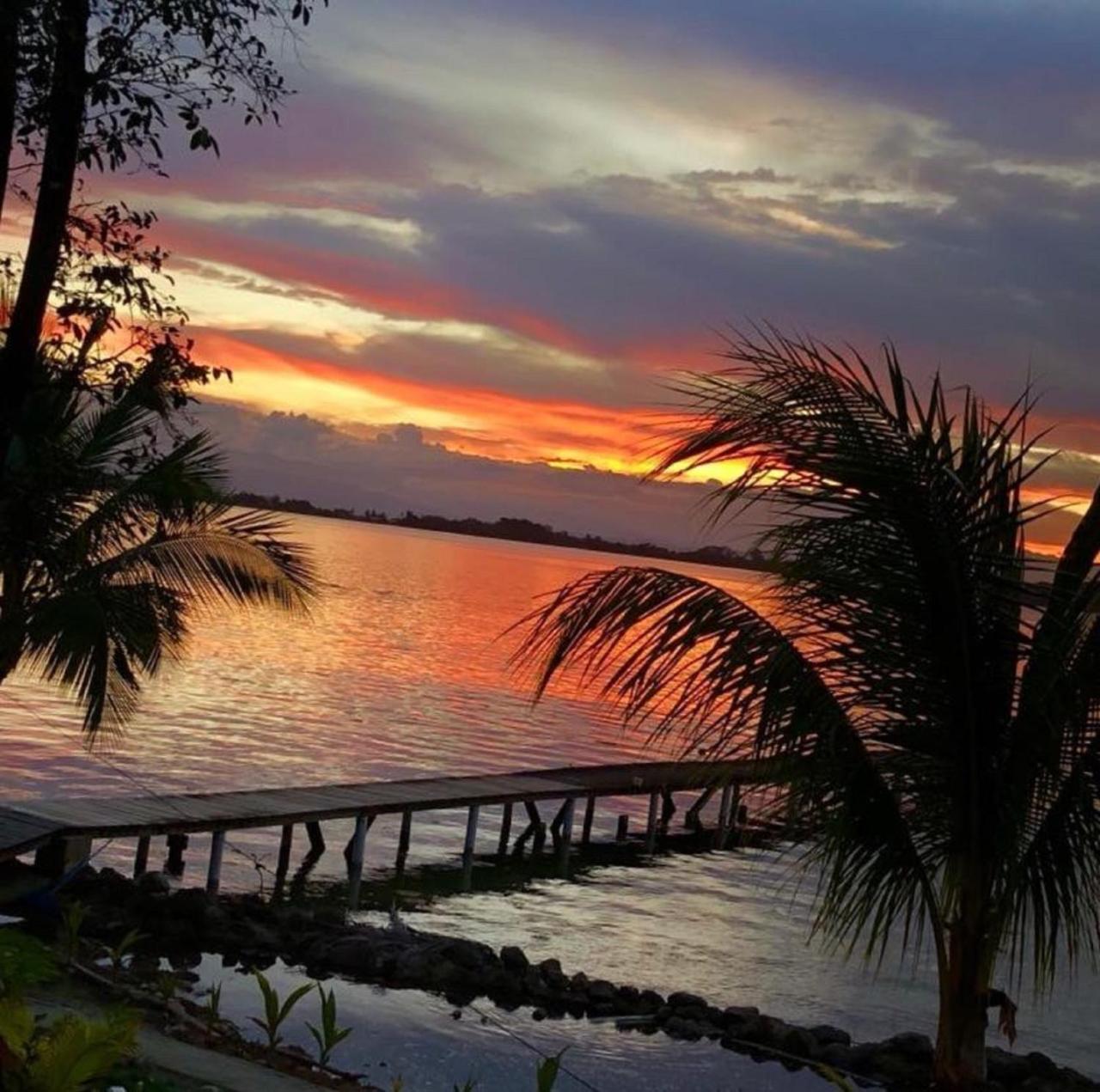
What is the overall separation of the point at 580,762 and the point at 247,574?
2912 cm

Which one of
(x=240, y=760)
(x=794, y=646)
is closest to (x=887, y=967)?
(x=794, y=646)

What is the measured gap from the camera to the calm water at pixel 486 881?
14.9 meters

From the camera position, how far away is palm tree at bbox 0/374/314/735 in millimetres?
12617

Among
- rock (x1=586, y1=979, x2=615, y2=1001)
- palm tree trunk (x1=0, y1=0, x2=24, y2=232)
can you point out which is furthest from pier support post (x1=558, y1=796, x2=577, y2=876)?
palm tree trunk (x1=0, y1=0, x2=24, y2=232)

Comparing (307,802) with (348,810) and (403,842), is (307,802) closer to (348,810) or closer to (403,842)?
(348,810)

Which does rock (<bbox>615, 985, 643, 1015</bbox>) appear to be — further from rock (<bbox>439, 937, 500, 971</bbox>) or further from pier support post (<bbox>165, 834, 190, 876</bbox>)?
pier support post (<bbox>165, 834, 190, 876</bbox>)

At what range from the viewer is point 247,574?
14.2 meters

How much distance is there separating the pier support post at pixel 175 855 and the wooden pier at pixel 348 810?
2 cm

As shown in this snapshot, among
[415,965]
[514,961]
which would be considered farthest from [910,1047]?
[415,965]

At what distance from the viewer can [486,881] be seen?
25562 mm

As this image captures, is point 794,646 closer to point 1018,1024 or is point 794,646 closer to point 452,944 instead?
point 452,944

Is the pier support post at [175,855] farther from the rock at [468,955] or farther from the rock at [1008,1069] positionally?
the rock at [1008,1069]

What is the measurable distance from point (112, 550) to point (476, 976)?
241 inches

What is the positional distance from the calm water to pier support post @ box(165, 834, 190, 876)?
0.45m
